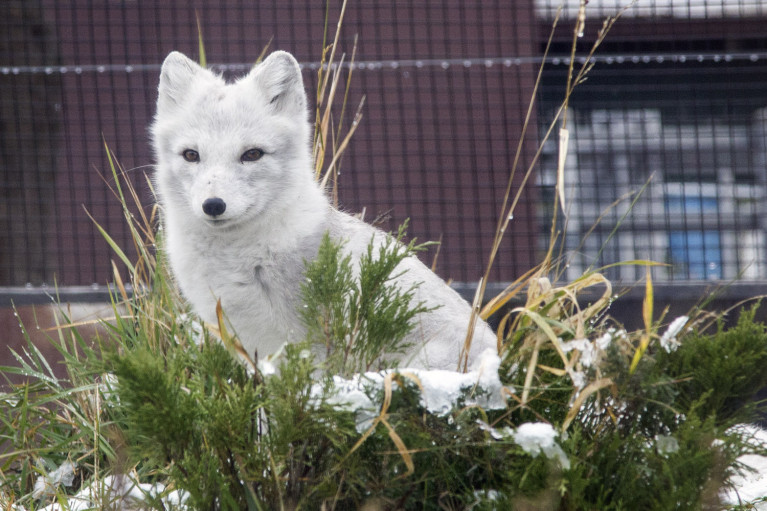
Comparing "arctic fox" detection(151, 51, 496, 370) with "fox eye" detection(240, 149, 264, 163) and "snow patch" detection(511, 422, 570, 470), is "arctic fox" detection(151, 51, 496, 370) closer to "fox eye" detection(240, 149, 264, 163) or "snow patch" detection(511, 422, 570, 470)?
"fox eye" detection(240, 149, 264, 163)

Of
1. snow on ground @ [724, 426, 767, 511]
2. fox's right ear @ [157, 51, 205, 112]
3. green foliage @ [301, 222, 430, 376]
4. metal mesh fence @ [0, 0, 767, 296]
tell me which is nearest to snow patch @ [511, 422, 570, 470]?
green foliage @ [301, 222, 430, 376]

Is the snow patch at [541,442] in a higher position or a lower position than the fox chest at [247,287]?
lower

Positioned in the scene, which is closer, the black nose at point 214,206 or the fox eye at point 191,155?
the black nose at point 214,206

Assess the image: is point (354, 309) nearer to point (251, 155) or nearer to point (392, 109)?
point (251, 155)

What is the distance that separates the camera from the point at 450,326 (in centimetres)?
192

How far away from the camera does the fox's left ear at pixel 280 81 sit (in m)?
2.17

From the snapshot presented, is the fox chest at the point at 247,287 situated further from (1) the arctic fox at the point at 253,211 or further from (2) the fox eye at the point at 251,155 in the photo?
(2) the fox eye at the point at 251,155

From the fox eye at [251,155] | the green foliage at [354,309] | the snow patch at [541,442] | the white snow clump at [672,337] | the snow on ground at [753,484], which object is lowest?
the snow on ground at [753,484]

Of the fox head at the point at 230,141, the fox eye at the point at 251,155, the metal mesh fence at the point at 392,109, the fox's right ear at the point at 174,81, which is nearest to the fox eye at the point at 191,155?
the fox head at the point at 230,141

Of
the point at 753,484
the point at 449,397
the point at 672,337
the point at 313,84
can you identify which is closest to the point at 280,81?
the point at 449,397

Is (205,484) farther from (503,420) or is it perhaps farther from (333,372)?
(503,420)

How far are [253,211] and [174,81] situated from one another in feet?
1.62

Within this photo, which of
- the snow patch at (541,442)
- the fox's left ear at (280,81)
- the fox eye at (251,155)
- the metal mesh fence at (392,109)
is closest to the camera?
the snow patch at (541,442)

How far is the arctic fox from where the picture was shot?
1926mm
